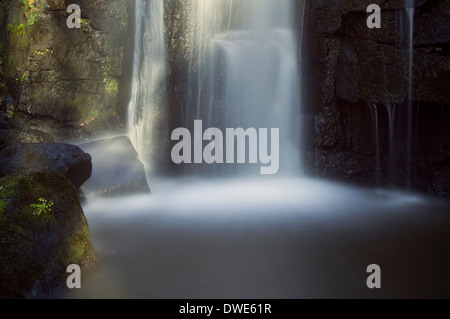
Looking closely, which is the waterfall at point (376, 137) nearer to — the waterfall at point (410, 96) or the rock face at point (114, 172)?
the waterfall at point (410, 96)

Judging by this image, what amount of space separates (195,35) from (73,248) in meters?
6.84

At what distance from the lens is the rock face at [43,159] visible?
17.4 feet

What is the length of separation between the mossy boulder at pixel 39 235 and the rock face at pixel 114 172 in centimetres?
271

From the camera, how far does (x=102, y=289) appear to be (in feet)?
11.0

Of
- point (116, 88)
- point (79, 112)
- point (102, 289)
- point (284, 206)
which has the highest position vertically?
point (116, 88)

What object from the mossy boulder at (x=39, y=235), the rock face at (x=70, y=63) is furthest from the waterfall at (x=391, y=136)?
the rock face at (x=70, y=63)

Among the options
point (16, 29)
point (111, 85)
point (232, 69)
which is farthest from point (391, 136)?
point (16, 29)

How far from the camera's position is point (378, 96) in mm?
7453

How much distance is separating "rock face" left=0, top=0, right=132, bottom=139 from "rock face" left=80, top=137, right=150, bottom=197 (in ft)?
7.84

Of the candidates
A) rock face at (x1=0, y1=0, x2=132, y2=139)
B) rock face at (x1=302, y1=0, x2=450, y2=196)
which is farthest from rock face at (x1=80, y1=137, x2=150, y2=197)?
rock face at (x1=302, y1=0, x2=450, y2=196)

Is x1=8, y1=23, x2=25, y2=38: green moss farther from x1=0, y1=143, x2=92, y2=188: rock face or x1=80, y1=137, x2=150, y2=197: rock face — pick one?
x1=0, y1=143, x2=92, y2=188: rock face

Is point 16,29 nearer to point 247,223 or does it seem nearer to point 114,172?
point 114,172

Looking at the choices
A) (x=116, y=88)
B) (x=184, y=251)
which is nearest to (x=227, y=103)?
(x=116, y=88)

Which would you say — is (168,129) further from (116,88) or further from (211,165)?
(116,88)
